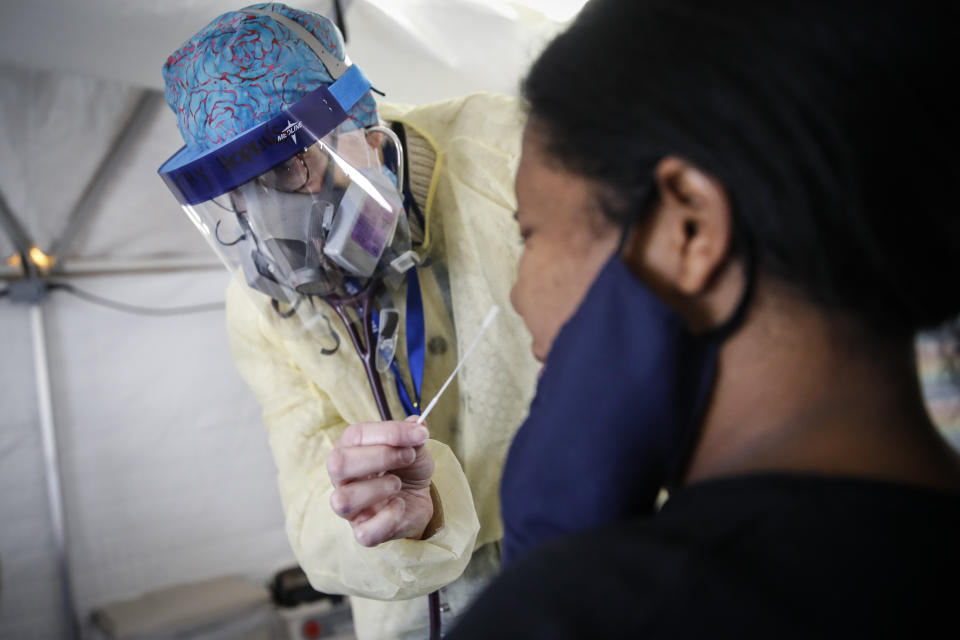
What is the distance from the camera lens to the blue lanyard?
118cm

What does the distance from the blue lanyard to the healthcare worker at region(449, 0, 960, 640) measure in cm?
62

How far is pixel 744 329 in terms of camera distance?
1.61ft

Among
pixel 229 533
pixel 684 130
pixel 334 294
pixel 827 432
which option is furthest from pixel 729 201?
pixel 229 533

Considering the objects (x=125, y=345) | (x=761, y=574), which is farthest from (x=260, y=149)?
(x=125, y=345)

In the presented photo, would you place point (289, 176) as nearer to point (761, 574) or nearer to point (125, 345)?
point (761, 574)

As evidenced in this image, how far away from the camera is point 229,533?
2.93 m

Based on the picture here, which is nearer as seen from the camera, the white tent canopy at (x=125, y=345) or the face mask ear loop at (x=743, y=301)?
the face mask ear loop at (x=743, y=301)

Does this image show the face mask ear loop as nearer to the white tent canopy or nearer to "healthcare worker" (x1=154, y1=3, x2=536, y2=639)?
"healthcare worker" (x1=154, y1=3, x2=536, y2=639)

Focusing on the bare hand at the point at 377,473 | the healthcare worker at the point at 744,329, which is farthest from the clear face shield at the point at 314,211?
the healthcare worker at the point at 744,329

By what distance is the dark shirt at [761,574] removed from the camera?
0.36 meters

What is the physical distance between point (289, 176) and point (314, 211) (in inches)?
2.6

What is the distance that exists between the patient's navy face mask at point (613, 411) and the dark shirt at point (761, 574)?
10cm

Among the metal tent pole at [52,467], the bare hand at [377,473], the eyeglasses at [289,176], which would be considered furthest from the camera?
the metal tent pole at [52,467]

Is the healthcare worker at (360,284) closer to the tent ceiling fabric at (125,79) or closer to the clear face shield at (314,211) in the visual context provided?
the clear face shield at (314,211)
